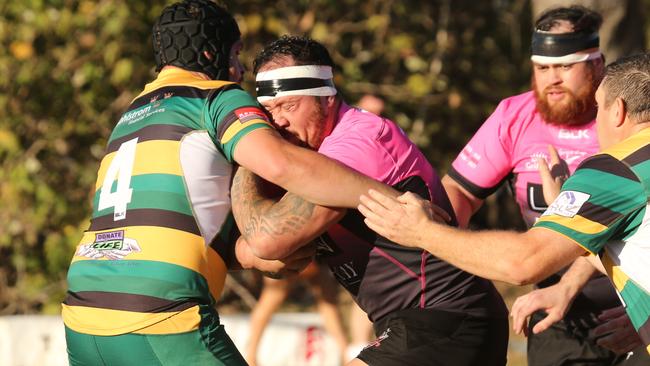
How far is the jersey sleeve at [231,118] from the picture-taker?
12.4 ft

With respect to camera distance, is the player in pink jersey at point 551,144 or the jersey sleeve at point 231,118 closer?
the jersey sleeve at point 231,118

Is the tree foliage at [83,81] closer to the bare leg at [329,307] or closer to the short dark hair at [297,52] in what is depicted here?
the bare leg at [329,307]

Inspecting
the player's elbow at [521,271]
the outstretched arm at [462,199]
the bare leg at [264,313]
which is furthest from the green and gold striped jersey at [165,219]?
the bare leg at [264,313]

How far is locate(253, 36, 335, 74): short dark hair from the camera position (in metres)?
4.25

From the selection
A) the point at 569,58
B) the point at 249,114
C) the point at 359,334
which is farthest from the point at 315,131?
the point at 359,334

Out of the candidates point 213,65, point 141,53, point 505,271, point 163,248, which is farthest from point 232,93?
point 141,53

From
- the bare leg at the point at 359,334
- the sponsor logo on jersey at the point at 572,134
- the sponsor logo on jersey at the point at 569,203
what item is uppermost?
the sponsor logo on jersey at the point at 569,203

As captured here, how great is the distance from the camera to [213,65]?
166 inches

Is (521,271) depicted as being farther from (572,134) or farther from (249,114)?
(572,134)

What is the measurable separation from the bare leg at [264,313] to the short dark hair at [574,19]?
3822 mm

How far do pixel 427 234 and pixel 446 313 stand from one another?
1.89ft

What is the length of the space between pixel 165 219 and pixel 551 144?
218 cm

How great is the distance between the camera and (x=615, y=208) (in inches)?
132

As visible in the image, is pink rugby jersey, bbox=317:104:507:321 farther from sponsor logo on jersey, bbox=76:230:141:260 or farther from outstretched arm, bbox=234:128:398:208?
sponsor logo on jersey, bbox=76:230:141:260
